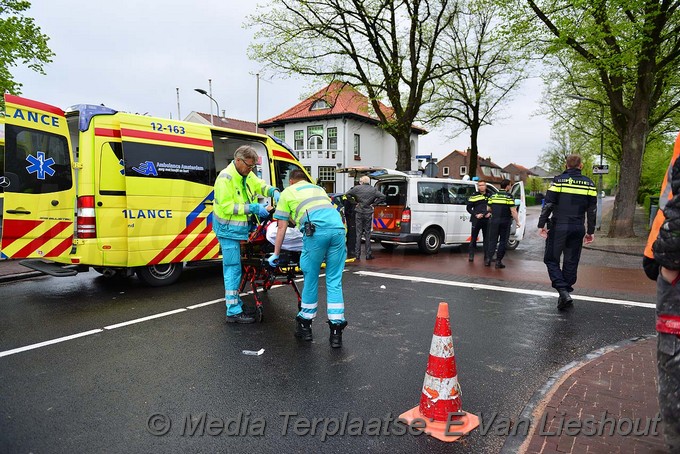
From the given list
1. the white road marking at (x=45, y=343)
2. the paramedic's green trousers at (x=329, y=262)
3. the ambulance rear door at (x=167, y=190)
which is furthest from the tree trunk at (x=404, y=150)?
the white road marking at (x=45, y=343)

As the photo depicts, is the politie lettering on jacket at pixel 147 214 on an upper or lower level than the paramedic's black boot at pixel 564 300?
upper

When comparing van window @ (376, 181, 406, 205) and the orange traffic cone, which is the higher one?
van window @ (376, 181, 406, 205)

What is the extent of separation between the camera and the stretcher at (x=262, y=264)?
5.27m

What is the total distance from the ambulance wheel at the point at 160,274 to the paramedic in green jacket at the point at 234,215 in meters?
2.54

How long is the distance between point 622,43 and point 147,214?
544 inches

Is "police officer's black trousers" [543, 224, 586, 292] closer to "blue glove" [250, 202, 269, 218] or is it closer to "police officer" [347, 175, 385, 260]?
"blue glove" [250, 202, 269, 218]

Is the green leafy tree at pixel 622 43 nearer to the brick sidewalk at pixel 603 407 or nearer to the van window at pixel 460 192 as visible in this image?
the van window at pixel 460 192

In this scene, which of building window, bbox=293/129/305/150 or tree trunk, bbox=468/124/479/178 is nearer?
tree trunk, bbox=468/124/479/178

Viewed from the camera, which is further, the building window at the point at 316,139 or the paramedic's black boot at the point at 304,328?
the building window at the point at 316,139

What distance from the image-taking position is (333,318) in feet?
14.5

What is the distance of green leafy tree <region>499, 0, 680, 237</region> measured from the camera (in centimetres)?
1255

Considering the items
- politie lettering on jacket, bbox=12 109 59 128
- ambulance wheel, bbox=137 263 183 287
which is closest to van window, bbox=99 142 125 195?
politie lettering on jacket, bbox=12 109 59 128

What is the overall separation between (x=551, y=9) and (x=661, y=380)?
15.3m

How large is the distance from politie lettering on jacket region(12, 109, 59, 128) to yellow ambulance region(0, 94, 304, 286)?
0.04ft
